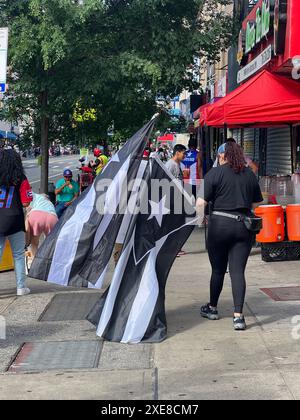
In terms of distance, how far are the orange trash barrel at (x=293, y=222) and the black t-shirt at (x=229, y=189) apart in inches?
160

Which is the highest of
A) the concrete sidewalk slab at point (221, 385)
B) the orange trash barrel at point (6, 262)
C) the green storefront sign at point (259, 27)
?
the green storefront sign at point (259, 27)

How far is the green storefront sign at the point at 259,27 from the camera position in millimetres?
14320

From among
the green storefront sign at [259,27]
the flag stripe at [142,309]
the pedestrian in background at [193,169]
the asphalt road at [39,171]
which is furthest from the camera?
the asphalt road at [39,171]

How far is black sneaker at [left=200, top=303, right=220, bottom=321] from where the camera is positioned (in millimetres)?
7824

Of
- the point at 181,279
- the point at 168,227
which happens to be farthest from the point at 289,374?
the point at 181,279

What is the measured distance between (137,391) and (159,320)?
1638 millimetres

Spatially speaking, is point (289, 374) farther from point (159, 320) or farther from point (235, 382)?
point (159, 320)

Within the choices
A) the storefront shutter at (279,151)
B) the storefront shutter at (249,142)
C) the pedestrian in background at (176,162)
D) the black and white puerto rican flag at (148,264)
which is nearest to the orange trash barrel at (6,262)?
the pedestrian in background at (176,162)

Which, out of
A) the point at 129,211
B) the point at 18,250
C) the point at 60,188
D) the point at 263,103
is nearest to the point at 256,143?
the point at 60,188

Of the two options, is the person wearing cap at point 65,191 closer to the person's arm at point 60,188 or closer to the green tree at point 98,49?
the person's arm at point 60,188

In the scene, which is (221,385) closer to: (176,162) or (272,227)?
(272,227)

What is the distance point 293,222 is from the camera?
37.4ft

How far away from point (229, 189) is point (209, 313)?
1327mm

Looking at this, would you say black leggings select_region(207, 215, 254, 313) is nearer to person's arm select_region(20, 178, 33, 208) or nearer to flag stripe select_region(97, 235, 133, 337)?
flag stripe select_region(97, 235, 133, 337)
